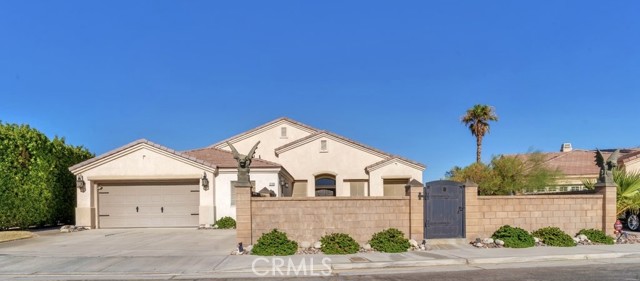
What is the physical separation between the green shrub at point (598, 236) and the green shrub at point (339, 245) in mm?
7902

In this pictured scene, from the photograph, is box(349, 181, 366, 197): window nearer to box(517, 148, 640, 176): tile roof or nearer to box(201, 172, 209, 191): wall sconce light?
box(201, 172, 209, 191): wall sconce light

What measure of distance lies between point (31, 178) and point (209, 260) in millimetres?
13681

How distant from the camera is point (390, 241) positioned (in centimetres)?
1366

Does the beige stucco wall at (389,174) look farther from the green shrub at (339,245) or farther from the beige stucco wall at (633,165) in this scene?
the green shrub at (339,245)

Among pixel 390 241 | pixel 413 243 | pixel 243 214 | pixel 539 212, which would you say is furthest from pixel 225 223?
pixel 539 212

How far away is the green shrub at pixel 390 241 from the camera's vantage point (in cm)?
1334

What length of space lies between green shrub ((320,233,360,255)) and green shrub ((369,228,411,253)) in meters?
0.62

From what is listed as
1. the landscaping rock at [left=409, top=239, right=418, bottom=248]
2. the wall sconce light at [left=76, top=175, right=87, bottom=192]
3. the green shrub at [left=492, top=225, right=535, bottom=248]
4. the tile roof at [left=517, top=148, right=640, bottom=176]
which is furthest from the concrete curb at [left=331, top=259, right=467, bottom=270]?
the tile roof at [left=517, top=148, right=640, bottom=176]

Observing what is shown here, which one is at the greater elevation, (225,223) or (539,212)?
(539,212)

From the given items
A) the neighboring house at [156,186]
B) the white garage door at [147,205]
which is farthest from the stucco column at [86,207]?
the white garage door at [147,205]

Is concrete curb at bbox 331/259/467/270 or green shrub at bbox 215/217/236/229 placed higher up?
concrete curb at bbox 331/259/467/270

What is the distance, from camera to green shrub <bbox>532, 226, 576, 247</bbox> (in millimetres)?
14336

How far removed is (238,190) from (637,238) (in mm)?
13806

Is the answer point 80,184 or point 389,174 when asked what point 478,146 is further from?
point 80,184
